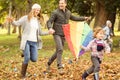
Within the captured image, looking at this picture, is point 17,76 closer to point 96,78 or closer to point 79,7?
point 96,78

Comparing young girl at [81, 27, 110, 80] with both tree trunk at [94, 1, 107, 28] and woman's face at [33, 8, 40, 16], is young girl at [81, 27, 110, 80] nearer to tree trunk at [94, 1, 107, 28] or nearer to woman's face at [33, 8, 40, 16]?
woman's face at [33, 8, 40, 16]

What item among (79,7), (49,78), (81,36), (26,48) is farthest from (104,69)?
(79,7)

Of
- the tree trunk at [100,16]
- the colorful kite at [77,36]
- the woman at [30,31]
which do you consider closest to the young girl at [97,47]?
the woman at [30,31]

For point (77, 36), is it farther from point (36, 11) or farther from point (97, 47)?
point (97, 47)

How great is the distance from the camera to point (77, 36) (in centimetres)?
1262

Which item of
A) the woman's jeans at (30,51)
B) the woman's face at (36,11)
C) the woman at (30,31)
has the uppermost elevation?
the woman's face at (36,11)

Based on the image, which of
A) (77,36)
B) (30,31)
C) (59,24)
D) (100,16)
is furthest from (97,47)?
(100,16)

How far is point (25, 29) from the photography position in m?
11.1

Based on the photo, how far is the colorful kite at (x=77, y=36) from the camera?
39.8 ft

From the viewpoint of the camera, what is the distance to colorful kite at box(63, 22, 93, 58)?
39.8 feet

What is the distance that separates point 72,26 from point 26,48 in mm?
2336

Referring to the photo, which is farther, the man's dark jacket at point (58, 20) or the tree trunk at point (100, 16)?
the tree trunk at point (100, 16)

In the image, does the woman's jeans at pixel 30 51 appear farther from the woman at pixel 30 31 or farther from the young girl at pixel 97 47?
the young girl at pixel 97 47

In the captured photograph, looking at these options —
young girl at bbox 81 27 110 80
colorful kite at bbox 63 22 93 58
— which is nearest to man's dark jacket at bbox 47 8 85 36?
colorful kite at bbox 63 22 93 58
